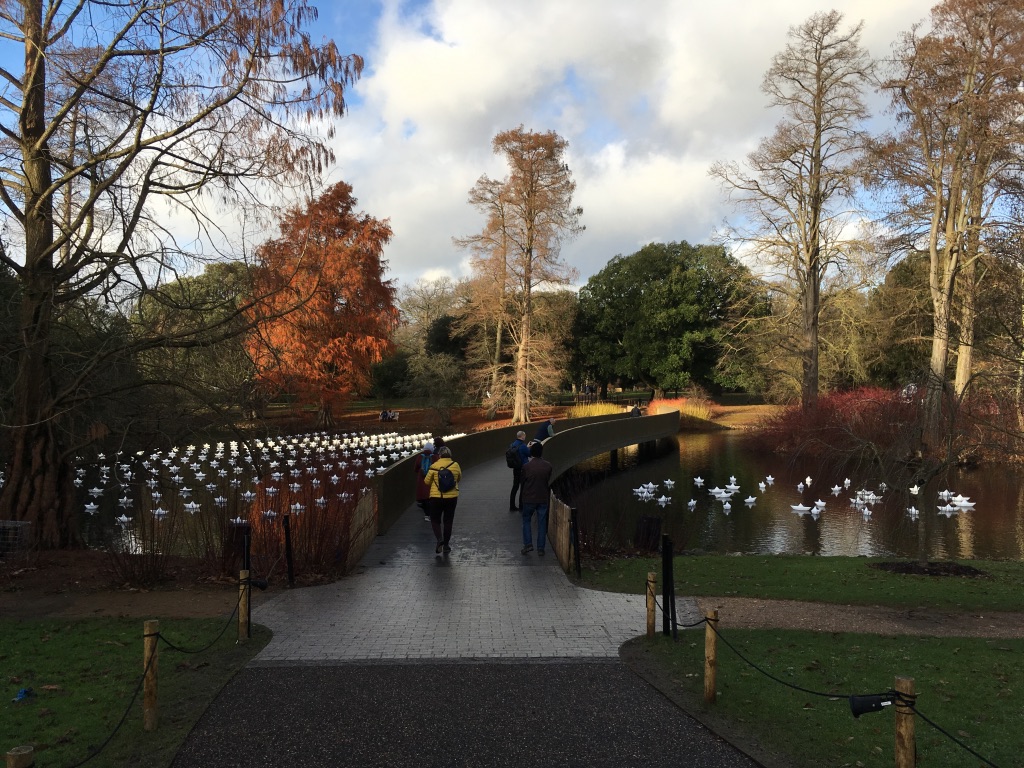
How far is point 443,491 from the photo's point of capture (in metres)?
13.2

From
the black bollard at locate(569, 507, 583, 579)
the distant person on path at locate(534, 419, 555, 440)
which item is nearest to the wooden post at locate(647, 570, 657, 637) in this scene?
the black bollard at locate(569, 507, 583, 579)

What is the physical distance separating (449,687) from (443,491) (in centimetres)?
645

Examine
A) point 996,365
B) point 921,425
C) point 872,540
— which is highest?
point 996,365

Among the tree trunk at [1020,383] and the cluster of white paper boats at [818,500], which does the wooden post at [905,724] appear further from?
the cluster of white paper boats at [818,500]

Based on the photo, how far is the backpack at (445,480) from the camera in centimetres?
1308

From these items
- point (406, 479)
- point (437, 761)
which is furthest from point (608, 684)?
point (406, 479)

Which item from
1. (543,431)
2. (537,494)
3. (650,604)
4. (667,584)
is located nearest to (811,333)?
(543,431)

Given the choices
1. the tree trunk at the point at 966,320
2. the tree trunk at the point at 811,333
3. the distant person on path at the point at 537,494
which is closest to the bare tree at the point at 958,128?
the tree trunk at the point at 966,320

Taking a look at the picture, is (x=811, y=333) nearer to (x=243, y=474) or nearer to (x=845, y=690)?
(x=243, y=474)

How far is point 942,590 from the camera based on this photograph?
1130cm

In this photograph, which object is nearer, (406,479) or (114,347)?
(114,347)

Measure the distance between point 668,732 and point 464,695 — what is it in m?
1.73

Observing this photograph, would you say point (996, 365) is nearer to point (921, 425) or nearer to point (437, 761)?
point (921, 425)

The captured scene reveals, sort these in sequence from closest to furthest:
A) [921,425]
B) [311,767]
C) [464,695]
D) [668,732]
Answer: [311,767] < [668,732] < [464,695] < [921,425]
